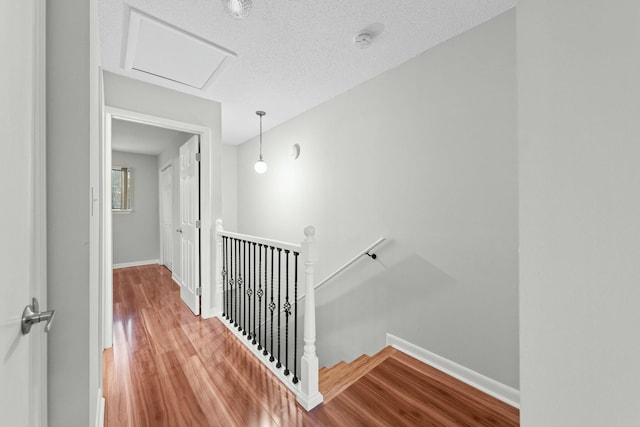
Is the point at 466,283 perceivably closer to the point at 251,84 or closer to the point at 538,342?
the point at 538,342

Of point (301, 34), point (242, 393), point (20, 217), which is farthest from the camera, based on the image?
point (301, 34)

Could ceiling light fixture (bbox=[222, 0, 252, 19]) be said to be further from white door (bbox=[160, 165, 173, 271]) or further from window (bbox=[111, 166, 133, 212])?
window (bbox=[111, 166, 133, 212])

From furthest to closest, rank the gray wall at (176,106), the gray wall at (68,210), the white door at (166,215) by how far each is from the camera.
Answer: the white door at (166,215) → the gray wall at (176,106) → the gray wall at (68,210)

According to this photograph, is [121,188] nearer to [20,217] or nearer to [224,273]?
[224,273]

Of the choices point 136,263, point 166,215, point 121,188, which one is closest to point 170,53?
point 166,215

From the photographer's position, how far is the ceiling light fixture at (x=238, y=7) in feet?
4.87

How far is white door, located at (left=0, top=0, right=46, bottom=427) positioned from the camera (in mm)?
424

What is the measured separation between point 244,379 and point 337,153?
7.15ft

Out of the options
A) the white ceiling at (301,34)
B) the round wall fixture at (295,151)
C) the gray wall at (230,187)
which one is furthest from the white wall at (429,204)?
the gray wall at (230,187)

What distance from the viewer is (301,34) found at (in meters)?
1.80

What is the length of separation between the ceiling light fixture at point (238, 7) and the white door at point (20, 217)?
1.06 m

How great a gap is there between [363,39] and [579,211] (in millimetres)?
1733

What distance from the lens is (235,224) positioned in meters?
4.89

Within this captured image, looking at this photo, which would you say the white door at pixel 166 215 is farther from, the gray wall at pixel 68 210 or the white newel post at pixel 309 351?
the gray wall at pixel 68 210
